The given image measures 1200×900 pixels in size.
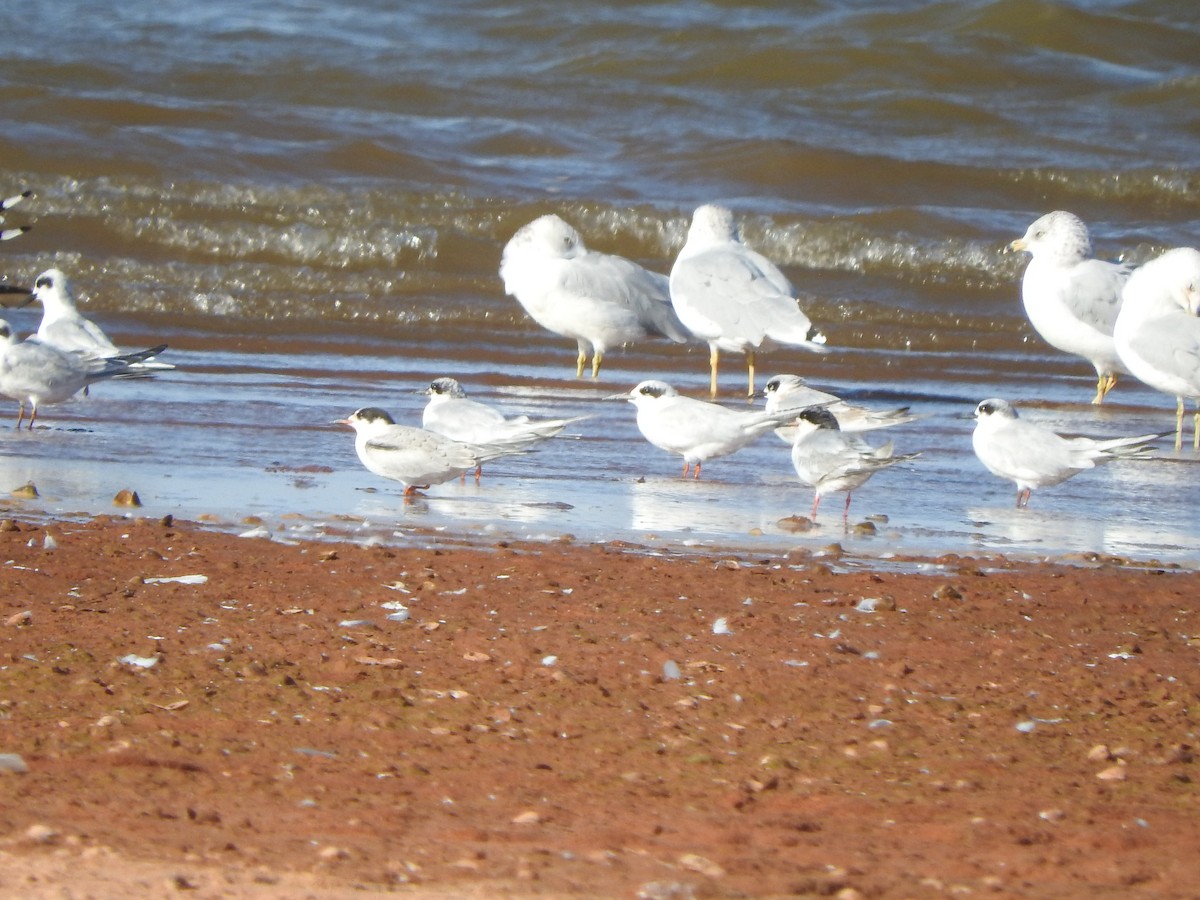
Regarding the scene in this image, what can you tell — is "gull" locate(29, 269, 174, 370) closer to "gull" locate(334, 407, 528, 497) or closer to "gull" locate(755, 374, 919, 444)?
"gull" locate(334, 407, 528, 497)

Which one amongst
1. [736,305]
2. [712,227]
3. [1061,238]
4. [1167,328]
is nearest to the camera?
[1167,328]

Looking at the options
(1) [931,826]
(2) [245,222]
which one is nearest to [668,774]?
(1) [931,826]

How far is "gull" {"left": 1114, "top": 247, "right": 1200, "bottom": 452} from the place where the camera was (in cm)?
919

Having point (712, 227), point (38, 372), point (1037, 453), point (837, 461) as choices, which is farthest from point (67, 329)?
point (1037, 453)

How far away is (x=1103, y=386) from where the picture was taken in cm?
1065

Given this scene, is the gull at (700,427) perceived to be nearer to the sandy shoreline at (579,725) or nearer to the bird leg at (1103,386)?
the sandy shoreline at (579,725)

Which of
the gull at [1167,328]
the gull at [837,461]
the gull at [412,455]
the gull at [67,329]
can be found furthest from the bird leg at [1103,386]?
the gull at [67,329]

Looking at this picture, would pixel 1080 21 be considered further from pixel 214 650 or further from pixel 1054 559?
pixel 214 650

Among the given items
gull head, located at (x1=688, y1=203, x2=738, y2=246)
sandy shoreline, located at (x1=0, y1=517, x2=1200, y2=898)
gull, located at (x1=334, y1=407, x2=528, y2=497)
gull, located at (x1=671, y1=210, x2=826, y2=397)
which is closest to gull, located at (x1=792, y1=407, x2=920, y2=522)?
gull, located at (x1=334, y1=407, x2=528, y2=497)

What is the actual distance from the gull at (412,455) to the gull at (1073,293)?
198 inches

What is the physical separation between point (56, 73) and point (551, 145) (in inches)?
238

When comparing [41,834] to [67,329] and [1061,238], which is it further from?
[1061,238]

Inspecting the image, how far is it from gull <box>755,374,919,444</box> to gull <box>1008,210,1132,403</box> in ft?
9.59

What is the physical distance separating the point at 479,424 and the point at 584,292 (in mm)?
4122
